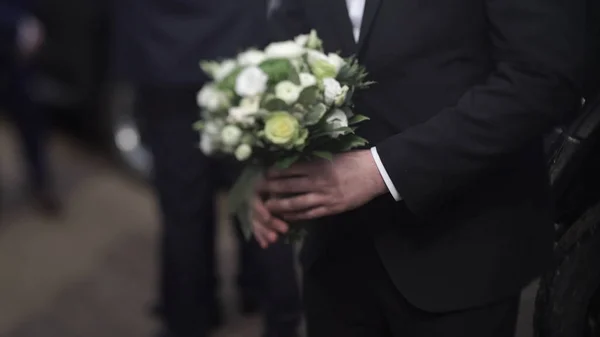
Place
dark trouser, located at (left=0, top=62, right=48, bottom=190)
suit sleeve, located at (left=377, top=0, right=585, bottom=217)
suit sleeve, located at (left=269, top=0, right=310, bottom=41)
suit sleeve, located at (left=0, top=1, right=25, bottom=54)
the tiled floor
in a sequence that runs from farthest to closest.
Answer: dark trouser, located at (left=0, top=62, right=48, bottom=190)
suit sleeve, located at (left=0, top=1, right=25, bottom=54)
the tiled floor
suit sleeve, located at (left=269, top=0, right=310, bottom=41)
suit sleeve, located at (left=377, top=0, right=585, bottom=217)

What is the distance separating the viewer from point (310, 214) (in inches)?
49.5

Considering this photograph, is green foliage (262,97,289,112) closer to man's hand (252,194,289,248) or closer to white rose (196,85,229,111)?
white rose (196,85,229,111)

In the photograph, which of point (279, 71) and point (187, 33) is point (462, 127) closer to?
point (279, 71)

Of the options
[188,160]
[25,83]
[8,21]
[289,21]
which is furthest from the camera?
[25,83]

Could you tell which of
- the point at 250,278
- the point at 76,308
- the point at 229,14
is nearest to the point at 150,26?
the point at 229,14

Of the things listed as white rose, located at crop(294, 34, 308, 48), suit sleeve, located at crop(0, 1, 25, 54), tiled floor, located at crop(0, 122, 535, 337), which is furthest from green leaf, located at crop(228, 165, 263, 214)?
suit sleeve, located at crop(0, 1, 25, 54)

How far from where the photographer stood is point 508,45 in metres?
1.09

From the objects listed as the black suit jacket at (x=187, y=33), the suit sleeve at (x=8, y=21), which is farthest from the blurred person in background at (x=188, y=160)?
the suit sleeve at (x=8, y=21)

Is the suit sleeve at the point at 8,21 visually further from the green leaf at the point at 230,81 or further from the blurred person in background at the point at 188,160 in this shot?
the green leaf at the point at 230,81

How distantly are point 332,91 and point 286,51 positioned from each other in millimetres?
124

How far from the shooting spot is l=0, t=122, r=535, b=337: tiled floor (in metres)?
2.68

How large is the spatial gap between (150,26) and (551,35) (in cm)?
144

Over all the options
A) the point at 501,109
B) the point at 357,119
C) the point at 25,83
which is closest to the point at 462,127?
the point at 501,109

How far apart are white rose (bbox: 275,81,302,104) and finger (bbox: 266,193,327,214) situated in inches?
6.4
